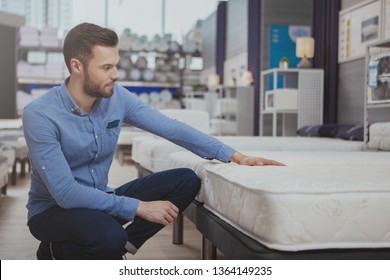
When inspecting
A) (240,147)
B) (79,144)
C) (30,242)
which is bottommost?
(30,242)

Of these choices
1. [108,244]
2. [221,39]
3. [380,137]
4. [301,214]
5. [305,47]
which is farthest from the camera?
[221,39]

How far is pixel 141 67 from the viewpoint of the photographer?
9.29 metres

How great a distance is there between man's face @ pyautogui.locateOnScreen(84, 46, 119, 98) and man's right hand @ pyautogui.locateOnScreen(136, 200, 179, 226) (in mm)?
328

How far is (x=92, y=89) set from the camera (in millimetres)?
1526

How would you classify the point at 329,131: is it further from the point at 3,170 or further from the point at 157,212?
the point at 157,212

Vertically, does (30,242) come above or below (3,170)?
below

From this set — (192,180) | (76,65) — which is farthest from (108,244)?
(76,65)

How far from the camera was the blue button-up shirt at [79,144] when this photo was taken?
1.45 m

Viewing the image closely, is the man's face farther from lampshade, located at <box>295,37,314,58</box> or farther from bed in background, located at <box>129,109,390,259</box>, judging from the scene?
lampshade, located at <box>295,37,314,58</box>

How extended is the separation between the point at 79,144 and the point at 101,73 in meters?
0.21

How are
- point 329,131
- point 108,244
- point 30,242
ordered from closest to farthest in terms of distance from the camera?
point 108,244 < point 30,242 < point 329,131

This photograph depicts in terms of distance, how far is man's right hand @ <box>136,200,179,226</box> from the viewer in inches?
59.9

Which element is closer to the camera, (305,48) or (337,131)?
(337,131)
